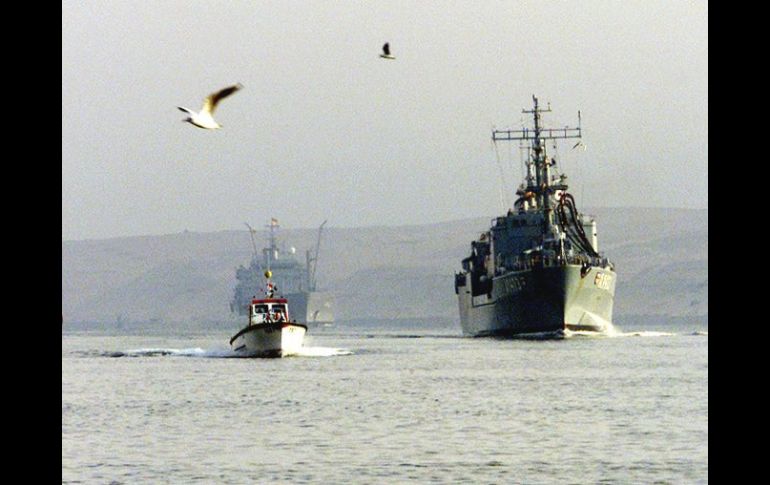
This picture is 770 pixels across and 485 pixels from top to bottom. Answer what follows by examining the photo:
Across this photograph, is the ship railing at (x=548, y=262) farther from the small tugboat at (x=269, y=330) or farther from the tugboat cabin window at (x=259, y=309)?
the tugboat cabin window at (x=259, y=309)

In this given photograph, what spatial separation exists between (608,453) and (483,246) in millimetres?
118044

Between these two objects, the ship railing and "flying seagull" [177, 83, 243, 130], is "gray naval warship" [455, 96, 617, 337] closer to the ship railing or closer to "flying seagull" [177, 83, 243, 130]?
the ship railing

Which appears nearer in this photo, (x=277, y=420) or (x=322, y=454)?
(x=322, y=454)

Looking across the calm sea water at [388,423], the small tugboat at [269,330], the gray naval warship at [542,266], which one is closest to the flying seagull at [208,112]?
the calm sea water at [388,423]

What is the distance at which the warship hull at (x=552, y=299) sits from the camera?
126062mm

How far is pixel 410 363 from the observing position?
8556 cm

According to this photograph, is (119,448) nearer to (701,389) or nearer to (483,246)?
(701,389)

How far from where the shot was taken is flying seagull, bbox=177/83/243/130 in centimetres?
1650

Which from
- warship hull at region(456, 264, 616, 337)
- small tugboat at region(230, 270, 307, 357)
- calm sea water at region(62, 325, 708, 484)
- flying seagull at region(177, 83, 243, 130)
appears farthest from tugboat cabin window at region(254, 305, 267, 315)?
flying seagull at region(177, 83, 243, 130)

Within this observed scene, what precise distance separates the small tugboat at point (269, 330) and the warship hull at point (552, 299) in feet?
142

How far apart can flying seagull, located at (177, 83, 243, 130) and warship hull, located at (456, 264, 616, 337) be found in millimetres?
108980
